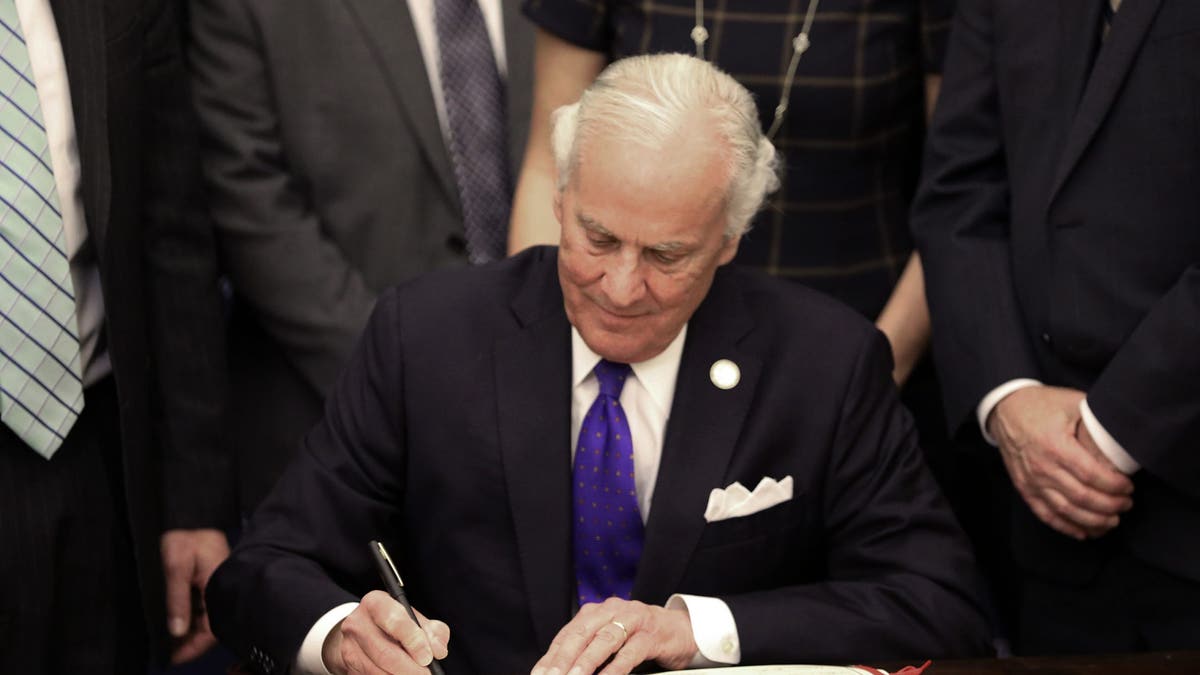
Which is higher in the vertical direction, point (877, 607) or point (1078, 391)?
point (1078, 391)

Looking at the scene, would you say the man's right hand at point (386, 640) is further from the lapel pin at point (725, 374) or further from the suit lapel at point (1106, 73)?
the suit lapel at point (1106, 73)

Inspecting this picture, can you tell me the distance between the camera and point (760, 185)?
262cm

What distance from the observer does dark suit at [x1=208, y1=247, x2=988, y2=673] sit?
2.62m

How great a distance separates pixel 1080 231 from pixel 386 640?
1342 mm

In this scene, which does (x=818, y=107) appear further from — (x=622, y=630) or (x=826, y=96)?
(x=622, y=630)

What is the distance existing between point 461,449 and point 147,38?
2.99 feet

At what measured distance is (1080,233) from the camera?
9.14 ft

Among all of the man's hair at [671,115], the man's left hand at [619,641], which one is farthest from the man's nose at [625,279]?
the man's left hand at [619,641]

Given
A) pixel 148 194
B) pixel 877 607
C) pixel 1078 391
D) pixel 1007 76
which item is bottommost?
pixel 877 607

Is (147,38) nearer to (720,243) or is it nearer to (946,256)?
(720,243)

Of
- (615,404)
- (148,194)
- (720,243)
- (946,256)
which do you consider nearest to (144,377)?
(148,194)

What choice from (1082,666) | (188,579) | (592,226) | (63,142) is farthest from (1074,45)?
(188,579)

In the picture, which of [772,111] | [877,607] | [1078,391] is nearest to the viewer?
[877,607]

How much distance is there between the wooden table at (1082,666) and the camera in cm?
229
